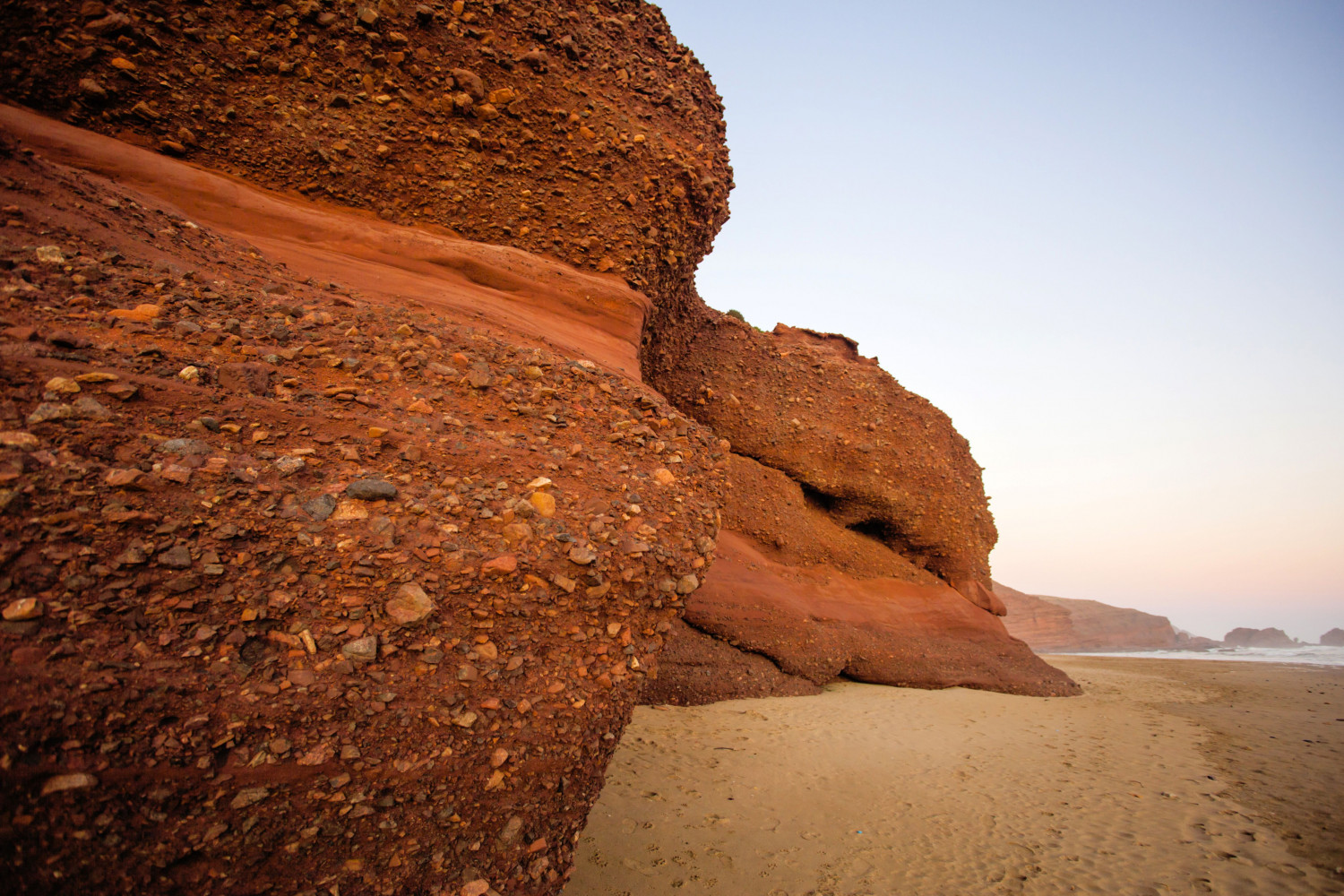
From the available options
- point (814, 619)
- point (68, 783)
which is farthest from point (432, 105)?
point (814, 619)

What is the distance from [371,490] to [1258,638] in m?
101

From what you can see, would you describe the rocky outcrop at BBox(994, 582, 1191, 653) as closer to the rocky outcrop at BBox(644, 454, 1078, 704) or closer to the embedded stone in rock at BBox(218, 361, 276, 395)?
the rocky outcrop at BBox(644, 454, 1078, 704)

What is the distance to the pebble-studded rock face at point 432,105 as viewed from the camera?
472 cm

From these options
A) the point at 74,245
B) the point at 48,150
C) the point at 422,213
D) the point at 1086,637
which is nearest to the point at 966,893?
the point at 74,245

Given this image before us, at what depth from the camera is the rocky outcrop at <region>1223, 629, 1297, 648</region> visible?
69.3m

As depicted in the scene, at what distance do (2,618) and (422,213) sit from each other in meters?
4.86

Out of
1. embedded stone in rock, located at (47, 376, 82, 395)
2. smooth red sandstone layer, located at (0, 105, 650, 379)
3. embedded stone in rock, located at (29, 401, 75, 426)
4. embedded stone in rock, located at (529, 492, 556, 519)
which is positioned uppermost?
smooth red sandstone layer, located at (0, 105, 650, 379)

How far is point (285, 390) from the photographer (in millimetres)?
3004

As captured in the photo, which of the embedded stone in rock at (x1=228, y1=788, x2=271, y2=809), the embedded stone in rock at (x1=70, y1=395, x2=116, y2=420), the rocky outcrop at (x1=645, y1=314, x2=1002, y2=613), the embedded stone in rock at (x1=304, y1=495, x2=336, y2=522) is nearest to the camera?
the embedded stone in rock at (x1=228, y1=788, x2=271, y2=809)

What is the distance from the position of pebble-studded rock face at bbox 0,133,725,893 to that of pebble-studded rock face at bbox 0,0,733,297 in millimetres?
1871

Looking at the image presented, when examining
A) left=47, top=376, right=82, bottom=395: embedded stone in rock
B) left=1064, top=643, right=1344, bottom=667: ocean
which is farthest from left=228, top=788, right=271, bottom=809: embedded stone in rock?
left=1064, top=643, right=1344, bottom=667: ocean

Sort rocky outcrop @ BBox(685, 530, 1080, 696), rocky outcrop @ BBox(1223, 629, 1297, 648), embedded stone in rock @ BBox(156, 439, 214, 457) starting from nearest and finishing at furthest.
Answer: embedded stone in rock @ BBox(156, 439, 214, 457)
rocky outcrop @ BBox(685, 530, 1080, 696)
rocky outcrop @ BBox(1223, 629, 1297, 648)

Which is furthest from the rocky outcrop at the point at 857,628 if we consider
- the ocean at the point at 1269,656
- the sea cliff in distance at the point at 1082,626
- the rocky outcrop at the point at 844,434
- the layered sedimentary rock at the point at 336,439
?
the sea cliff in distance at the point at 1082,626

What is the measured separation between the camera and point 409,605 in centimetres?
250
